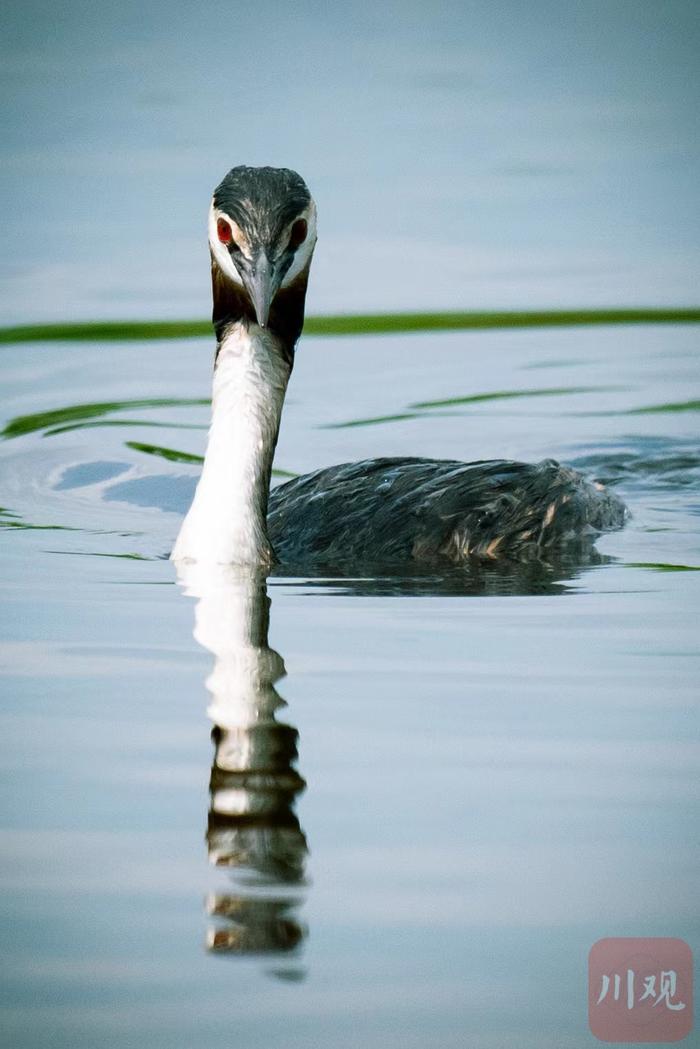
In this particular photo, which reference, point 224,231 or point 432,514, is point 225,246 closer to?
point 224,231

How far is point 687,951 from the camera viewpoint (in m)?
5.17

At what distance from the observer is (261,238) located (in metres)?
8.89

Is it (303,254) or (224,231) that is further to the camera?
(303,254)

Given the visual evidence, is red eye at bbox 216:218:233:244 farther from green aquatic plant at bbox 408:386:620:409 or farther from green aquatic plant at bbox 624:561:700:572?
green aquatic plant at bbox 408:386:620:409

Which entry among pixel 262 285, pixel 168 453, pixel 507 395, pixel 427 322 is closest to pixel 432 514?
pixel 262 285

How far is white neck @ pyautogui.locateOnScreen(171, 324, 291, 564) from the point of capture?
31.4 feet

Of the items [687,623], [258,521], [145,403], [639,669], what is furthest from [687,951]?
[145,403]

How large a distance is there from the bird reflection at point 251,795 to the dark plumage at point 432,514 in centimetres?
159

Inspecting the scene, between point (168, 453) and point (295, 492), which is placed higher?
point (168, 453)

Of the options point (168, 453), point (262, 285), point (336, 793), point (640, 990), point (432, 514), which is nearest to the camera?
point (640, 990)

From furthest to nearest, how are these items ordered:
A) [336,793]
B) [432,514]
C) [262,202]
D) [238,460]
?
[432,514] → [238,460] → [262,202] → [336,793]

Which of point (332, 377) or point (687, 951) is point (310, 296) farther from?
point (687, 951)

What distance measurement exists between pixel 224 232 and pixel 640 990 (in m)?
4.94

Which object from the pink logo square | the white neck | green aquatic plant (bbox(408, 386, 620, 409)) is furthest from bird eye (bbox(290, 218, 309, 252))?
green aquatic plant (bbox(408, 386, 620, 409))
